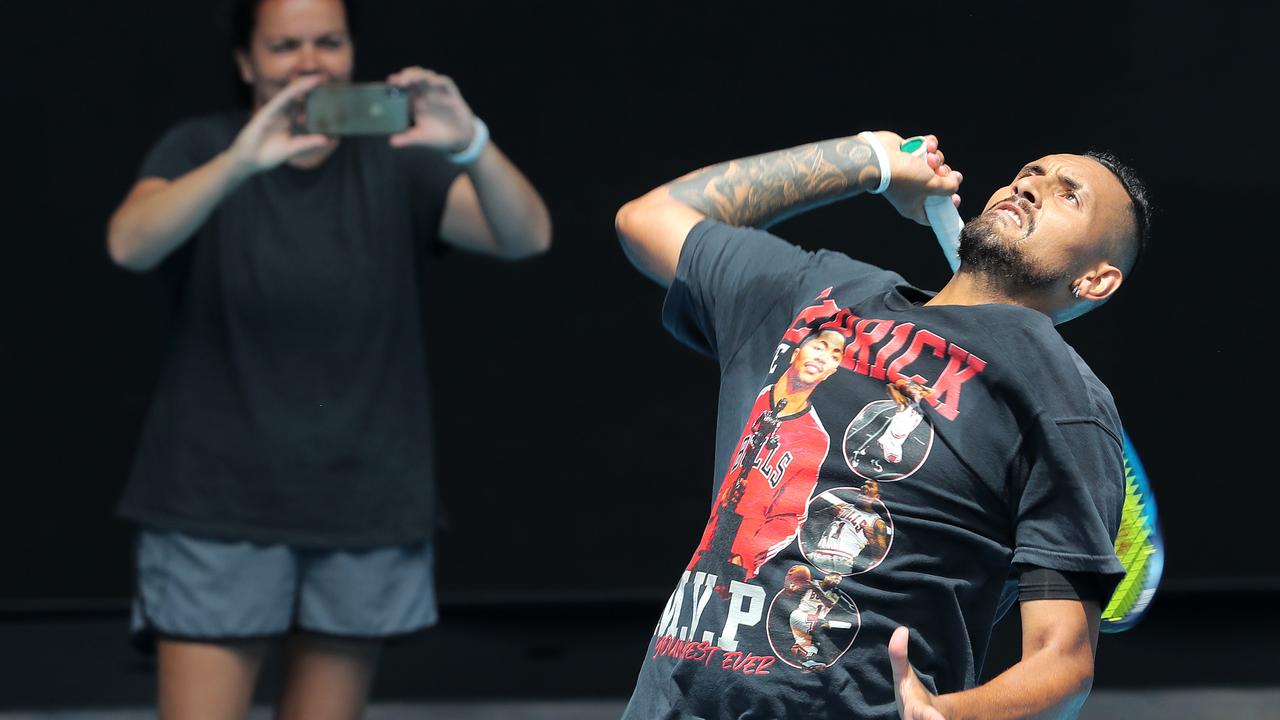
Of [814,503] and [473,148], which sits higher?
[473,148]

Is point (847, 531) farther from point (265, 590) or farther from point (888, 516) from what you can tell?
point (265, 590)

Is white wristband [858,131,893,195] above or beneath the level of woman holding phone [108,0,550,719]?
above

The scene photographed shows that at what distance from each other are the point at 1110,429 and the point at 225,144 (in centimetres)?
167

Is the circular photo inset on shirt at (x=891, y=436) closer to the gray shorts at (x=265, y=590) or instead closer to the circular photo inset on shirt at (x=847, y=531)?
the circular photo inset on shirt at (x=847, y=531)

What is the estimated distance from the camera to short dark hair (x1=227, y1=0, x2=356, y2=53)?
285 centimetres

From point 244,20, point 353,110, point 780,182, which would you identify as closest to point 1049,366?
point 780,182

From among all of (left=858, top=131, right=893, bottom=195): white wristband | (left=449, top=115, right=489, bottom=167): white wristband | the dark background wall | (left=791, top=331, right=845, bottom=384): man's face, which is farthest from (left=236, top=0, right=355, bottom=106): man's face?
(left=791, top=331, right=845, bottom=384): man's face

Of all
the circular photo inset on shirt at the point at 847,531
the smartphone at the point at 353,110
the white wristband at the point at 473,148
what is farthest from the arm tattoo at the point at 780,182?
the smartphone at the point at 353,110

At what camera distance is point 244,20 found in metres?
2.85

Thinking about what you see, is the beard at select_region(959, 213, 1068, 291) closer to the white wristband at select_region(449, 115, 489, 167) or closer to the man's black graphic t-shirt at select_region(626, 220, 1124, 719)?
the man's black graphic t-shirt at select_region(626, 220, 1124, 719)

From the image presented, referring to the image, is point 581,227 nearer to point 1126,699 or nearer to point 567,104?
point 567,104

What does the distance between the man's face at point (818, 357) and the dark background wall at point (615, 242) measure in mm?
1965

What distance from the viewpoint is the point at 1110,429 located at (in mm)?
1782

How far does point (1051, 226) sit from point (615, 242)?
2.09m
